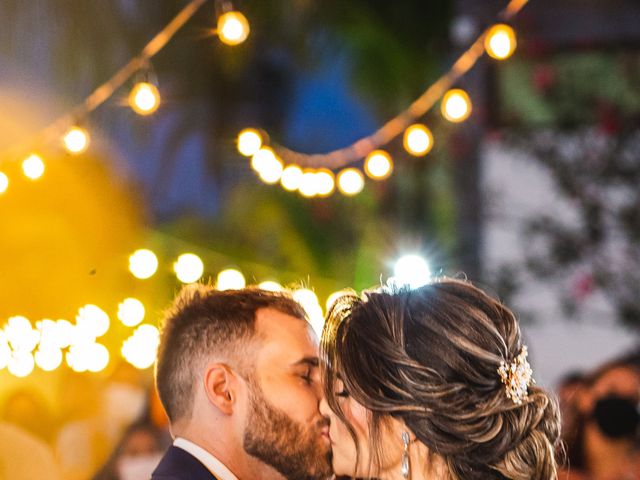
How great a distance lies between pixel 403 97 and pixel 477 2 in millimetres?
967

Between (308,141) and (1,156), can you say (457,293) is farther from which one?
(308,141)

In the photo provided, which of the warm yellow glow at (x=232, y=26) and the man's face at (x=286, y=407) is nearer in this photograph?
the man's face at (x=286, y=407)

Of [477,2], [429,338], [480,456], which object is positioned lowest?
[480,456]

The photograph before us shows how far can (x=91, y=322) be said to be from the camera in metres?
5.34

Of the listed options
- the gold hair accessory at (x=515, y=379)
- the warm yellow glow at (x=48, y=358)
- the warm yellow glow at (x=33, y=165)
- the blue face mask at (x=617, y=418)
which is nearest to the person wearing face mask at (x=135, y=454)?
the warm yellow glow at (x=48, y=358)

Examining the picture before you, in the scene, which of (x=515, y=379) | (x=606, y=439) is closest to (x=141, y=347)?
(x=606, y=439)

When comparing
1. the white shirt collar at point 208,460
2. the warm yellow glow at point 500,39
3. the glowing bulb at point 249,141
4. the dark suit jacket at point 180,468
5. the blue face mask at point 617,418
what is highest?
the warm yellow glow at point 500,39

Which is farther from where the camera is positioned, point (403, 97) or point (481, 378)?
point (403, 97)

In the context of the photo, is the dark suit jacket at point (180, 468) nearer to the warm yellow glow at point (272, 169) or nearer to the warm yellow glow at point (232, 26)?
the warm yellow glow at point (232, 26)

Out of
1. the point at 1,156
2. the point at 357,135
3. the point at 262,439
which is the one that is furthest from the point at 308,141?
the point at 262,439

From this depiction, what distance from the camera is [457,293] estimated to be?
2.40m

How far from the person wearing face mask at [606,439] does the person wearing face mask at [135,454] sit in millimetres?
1781

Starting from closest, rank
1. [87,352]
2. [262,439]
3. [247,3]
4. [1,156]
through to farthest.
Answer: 1. [262,439]
2. [1,156]
3. [87,352]
4. [247,3]

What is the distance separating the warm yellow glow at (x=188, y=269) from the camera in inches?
234
